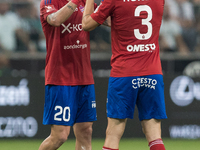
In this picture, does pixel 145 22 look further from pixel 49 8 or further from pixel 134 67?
pixel 49 8

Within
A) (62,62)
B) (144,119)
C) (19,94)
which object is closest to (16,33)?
(19,94)

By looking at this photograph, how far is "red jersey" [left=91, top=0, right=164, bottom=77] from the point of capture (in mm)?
3848

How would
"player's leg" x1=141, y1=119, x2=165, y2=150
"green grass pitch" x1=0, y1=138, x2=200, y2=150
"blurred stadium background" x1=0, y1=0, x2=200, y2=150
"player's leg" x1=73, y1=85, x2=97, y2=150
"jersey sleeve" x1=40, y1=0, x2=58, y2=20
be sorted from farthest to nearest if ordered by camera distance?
"blurred stadium background" x1=0, y1=0, x2=200, y2=150 < "green grass pitch" x1=0, y1=138, x2=200, y2=150 < "player's leg" x1=73, y1=85, x2=97, y2=150 < "jersey sleeve" x1=40, y1=0, x2=58, y2=20 < "player's leg" x1=141, y1=119, x2=165, y2=150

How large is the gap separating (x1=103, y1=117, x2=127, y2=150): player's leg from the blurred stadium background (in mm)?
2986

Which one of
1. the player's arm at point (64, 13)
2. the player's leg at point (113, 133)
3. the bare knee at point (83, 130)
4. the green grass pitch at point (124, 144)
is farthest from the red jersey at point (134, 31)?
the green grass pitch at point (124, 144)

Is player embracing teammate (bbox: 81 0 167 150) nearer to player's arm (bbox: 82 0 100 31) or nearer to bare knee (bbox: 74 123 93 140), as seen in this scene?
player's arm (bbox: 82 0 100 31)

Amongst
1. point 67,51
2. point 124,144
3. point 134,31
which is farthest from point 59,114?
point 124,144

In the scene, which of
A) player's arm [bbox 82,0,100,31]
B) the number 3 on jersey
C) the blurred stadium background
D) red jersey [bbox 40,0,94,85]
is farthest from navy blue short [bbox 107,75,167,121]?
the blurred stadium background

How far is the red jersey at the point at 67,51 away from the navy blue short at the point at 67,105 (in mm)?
79

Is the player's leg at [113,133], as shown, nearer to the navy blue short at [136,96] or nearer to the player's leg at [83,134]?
the navy blue short at [136,96]

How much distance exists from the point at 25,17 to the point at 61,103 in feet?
11.9

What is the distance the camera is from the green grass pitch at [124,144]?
21.9 ft

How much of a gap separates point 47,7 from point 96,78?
320 cm

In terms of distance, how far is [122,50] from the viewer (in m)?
3.92
